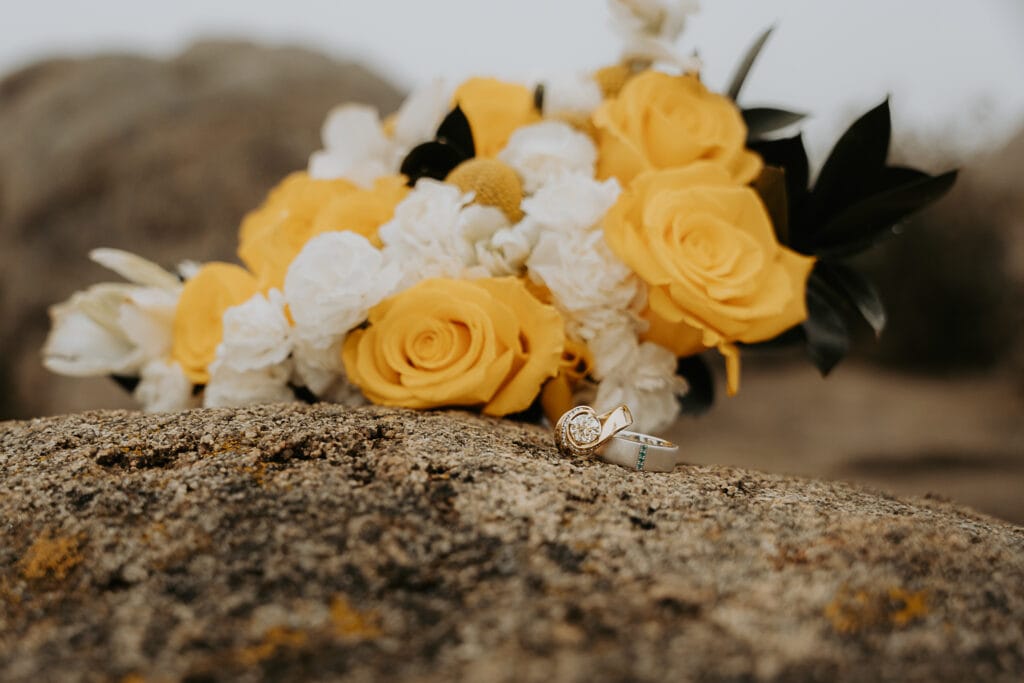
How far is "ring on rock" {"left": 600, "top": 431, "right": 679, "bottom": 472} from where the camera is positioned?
1.23 metres

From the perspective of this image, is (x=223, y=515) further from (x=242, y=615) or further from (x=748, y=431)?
(x=748, y=431)

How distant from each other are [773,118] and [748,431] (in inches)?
158

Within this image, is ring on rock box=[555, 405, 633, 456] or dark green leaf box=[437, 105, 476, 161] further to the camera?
dark green leaf box=[437, 105, 476, 161]

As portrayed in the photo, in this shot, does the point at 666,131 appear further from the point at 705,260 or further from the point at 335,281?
the point at 335,281

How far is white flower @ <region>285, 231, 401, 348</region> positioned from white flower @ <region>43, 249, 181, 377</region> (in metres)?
0.48

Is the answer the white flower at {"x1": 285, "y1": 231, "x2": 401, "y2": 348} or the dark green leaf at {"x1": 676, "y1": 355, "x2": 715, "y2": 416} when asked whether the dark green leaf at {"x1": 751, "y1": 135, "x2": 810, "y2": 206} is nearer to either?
the dark green leaf at {"x1": 676, "y1": 355, "x2": 715, "y2": 416}

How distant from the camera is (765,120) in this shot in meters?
1.80

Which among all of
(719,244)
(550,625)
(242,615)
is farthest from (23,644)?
(719,244)

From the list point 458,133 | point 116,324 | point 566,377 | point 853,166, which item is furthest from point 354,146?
point 853,166

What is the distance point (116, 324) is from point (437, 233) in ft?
2.61

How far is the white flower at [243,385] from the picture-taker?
1.50 metres

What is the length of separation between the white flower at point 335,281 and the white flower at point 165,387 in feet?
1.38

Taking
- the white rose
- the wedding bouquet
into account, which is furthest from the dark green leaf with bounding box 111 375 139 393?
the white rose

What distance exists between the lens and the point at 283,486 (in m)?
0.94
